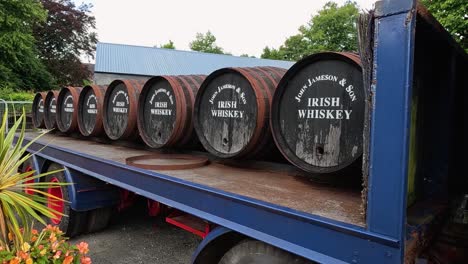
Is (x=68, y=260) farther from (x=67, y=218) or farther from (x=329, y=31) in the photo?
(x=329, y=31)

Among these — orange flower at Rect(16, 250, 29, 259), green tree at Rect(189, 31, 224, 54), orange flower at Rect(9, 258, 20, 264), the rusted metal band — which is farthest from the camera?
green tree at Rect(189, 31, 224, 54)

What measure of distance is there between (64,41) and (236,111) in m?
32.2

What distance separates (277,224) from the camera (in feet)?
6.32

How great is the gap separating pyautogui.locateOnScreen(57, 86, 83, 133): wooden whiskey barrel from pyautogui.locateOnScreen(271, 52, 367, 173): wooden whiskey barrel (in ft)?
13.1

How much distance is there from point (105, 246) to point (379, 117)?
4179mm

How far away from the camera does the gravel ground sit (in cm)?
441

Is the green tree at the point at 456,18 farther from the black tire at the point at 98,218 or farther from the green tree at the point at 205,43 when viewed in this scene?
the green tree at the point at 205,43

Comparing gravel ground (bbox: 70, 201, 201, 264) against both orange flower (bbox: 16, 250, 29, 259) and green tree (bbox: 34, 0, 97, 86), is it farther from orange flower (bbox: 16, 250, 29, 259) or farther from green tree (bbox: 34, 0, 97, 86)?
green tree (bbox: 34, 0, 97, 86)

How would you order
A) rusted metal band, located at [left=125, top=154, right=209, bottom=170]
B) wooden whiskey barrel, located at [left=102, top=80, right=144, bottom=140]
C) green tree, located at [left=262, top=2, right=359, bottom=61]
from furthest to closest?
1. green tree, located at [left=262, top=2, right=359, bottom=61]
2. wooden whiskey barrel, located at [left=102, top=80, right=144, bottom=140]
3. rusted metal band, located at [left=125, top=154, right=209, bottom=170]

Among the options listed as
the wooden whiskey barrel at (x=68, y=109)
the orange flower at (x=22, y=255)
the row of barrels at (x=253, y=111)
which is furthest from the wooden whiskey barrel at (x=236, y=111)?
the wooden whiskey barrel at (x=68, y=109)

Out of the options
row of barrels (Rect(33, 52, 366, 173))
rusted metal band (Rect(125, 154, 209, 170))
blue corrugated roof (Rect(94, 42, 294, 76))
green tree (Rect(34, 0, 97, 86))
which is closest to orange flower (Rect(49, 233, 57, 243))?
rusted metal band (Rect(125, 154, 209, 170))

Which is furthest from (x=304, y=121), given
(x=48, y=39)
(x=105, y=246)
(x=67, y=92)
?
(x=48, y=39)

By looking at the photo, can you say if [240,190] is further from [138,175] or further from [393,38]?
[393,38]

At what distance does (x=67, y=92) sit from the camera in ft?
20.4
